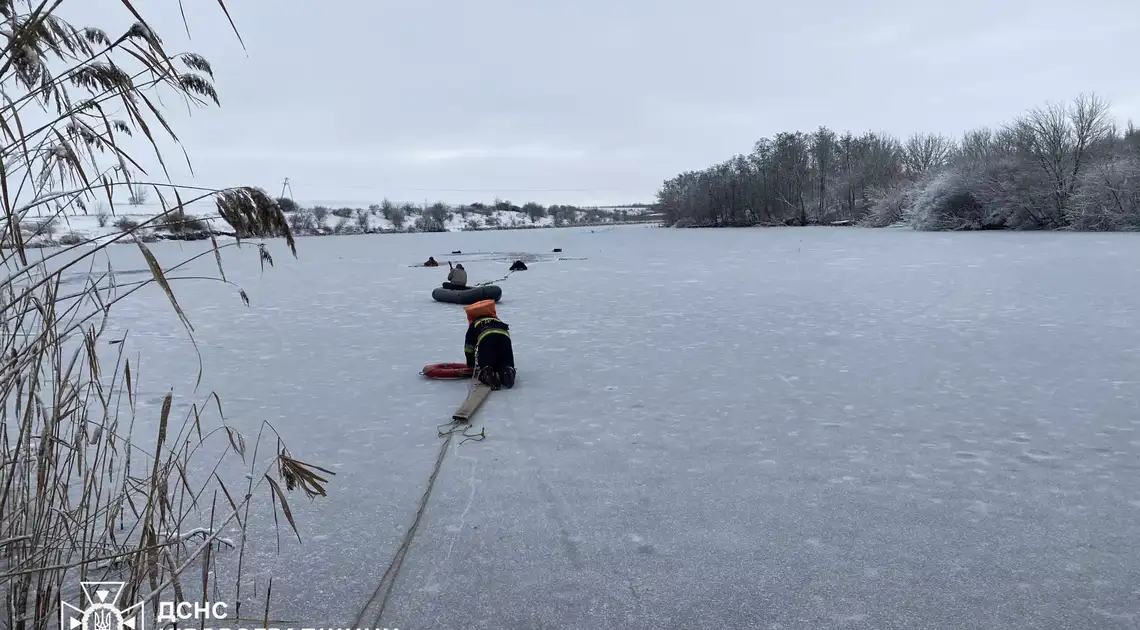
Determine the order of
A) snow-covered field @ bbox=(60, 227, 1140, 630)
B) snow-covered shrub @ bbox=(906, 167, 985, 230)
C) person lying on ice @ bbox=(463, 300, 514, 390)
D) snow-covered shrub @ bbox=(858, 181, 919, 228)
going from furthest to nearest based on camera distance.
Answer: snow-covered shrub @ bbox=(858, 181, 919, 228), snow-covered shrub @ bbox=(906, 167, 985, 230), person lying on ice @ bbox=(463, 300, 514, 390), snow-covered field @ bbox=(60, 227, 1140, 630)

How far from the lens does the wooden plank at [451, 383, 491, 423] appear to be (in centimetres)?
497

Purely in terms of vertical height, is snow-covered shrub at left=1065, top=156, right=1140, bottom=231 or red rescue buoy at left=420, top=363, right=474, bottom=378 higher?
snow-covered shrub at left=1065, top=156, right=1140, bottom=231

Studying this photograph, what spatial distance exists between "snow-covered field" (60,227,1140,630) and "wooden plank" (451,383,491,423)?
115 millimetres

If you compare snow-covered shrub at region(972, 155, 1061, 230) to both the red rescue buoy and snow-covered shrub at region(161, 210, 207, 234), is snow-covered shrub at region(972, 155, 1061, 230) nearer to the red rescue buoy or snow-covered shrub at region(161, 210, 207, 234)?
the red rescue buoy

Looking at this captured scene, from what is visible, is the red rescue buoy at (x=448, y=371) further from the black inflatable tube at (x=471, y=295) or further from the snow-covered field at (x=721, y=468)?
the black inflatable tube at (x=471, y=295)

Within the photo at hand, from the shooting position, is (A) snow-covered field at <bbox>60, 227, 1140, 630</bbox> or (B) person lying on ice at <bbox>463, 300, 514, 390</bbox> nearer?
(A) snow-covered field at <bbox>60, 227, 1140, 630</bbox>

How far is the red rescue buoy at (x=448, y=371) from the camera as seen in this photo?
6406 mm

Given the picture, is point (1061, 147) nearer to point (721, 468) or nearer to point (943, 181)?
point (943, 181)

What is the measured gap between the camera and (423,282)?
16859 mm

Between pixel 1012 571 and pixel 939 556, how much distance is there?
0.24 m

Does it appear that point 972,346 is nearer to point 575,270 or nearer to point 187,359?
point 187,359

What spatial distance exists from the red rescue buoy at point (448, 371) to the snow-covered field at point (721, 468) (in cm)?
14

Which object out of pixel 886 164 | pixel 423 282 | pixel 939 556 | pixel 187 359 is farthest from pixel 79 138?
pixel 886 164

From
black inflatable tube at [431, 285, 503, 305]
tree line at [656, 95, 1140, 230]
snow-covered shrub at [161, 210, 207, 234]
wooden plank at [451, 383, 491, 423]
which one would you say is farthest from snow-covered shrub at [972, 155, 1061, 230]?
snow-covered shrub at [161, 210, 207, 234]
